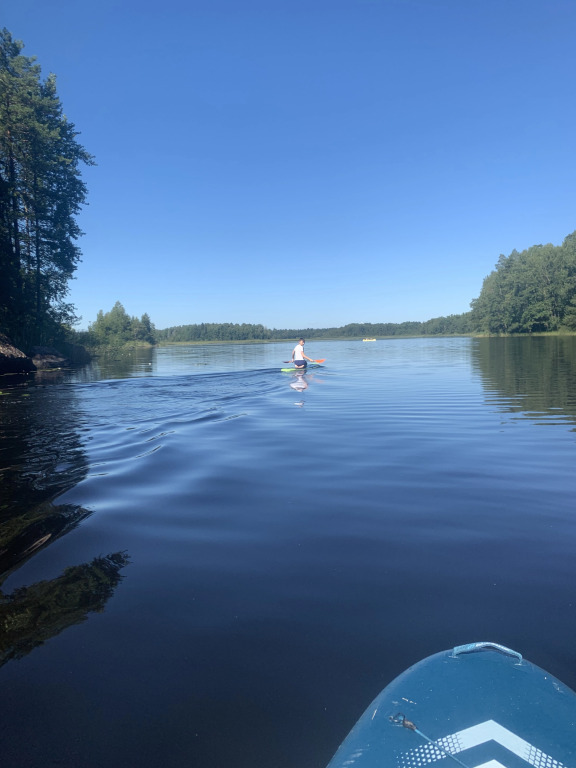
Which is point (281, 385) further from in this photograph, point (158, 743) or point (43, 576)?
point (158, 743)

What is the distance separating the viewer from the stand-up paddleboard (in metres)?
1.54

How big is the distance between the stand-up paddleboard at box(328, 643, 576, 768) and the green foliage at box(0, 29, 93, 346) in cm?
3262

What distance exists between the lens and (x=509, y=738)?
5.23ft

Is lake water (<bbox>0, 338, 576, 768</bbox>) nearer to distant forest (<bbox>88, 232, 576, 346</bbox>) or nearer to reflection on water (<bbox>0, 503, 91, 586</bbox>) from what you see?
A: reflection on water (<bbox>0, 503, 91, 586</bbox>)

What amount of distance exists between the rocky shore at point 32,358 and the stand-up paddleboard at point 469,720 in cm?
2812

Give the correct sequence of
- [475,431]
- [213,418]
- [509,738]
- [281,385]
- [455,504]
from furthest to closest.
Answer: [281,385]
[213,418]
[475,431]
[455,504]
[509,738]

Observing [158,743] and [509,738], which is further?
[158,743]

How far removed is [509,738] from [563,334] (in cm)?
8712

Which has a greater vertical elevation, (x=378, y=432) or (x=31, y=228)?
(x=31, y=228)

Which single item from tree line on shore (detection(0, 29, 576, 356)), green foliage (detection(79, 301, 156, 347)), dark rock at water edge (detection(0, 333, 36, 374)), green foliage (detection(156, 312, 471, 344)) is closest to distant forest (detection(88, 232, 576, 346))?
green foliage (detection(79, 301, 156, 347))

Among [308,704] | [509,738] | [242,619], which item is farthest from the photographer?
[242,619]

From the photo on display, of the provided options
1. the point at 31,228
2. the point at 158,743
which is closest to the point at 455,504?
the point at 158,743

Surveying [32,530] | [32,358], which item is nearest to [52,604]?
[32,530]

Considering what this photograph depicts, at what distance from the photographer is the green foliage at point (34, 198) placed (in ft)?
95.6
